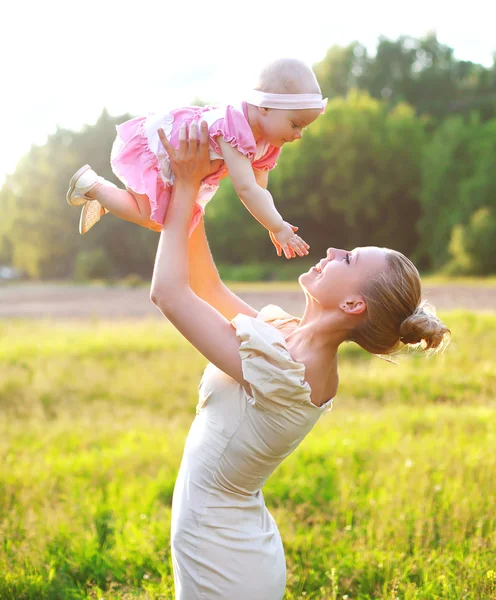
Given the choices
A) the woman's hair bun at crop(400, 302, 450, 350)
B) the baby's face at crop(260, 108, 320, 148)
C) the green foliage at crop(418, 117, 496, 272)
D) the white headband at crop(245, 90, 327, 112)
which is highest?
the green foliage at crop(418, 117, 496, 272)

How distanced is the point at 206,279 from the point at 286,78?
83 cm

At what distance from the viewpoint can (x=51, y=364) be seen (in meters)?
10.2

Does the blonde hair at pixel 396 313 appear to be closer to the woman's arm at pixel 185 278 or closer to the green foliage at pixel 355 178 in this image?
the woman's arm at pixel 185 278

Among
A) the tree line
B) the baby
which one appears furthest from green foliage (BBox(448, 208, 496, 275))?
the baby

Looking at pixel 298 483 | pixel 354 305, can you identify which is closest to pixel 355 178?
pixel 298 483

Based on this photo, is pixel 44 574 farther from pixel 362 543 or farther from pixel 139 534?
pixel 362 543

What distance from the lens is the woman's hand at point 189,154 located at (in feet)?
7.79

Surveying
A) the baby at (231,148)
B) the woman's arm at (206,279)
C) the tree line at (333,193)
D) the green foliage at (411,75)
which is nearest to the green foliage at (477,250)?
the tree line at (333,193)

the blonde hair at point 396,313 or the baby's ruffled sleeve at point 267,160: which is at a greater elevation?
the baby's ruffled sleeve at point 267,160

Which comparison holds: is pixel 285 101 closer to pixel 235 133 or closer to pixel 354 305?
pixel 235 133

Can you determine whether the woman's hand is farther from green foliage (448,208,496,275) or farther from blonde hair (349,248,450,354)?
green foliage (448,208,496,275)

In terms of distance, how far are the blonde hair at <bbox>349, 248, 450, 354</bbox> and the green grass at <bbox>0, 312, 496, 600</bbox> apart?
1387 mm

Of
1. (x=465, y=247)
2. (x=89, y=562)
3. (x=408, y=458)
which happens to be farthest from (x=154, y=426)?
(x=465, y=247)

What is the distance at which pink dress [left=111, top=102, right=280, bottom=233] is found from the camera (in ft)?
7.94
